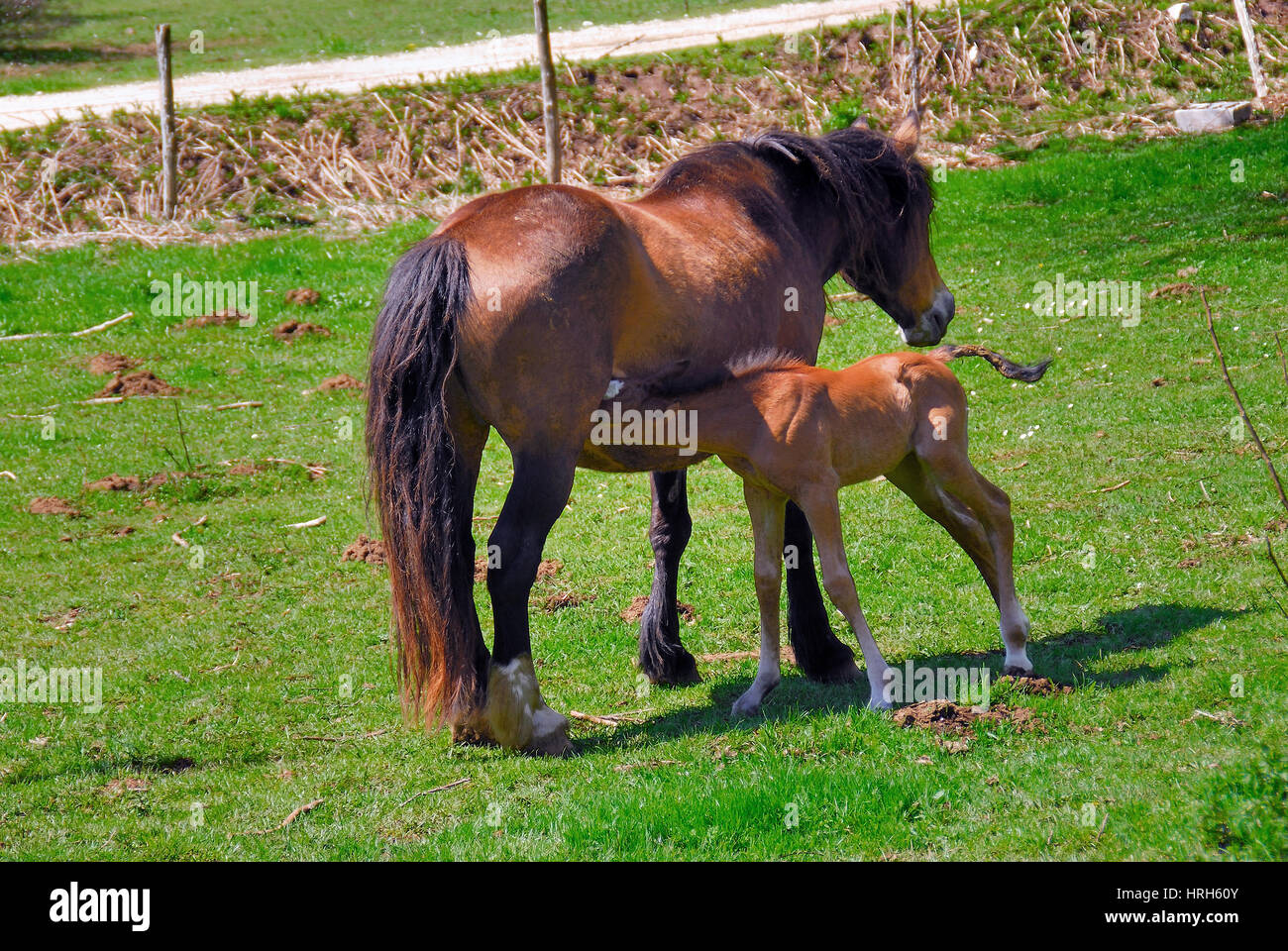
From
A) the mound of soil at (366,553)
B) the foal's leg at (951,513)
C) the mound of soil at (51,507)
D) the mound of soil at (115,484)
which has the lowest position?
the mound of soil at (366,553)

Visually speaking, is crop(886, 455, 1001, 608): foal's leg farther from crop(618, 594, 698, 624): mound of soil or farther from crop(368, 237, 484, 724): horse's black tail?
crop(368, 237, 484, 724): horse's black tail

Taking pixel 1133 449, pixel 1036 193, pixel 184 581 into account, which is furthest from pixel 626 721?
pixel 1036 193

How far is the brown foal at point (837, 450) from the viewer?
21.9 feet

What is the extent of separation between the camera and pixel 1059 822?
5125 millimetres

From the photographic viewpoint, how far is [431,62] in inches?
986

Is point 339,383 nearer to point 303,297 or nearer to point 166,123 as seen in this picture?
point 303,297

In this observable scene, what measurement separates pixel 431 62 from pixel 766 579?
2062 cm

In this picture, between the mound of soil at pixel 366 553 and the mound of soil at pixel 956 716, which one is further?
the mound of soil at pixel 366 553

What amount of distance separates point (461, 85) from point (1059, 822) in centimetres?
1979

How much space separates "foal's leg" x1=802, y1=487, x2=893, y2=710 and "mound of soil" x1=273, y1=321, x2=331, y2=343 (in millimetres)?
10889

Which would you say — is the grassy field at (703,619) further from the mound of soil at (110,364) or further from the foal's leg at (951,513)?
the foal's leg at (951,513)

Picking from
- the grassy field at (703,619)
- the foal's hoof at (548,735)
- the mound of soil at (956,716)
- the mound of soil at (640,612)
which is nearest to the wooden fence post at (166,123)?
the grassy field at (703,619)

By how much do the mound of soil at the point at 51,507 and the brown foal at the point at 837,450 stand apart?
24.4ft

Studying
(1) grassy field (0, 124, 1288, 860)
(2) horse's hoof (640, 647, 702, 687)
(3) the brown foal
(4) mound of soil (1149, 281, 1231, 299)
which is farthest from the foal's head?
(4) mound of soil (1149, 281, 1231, 299)
